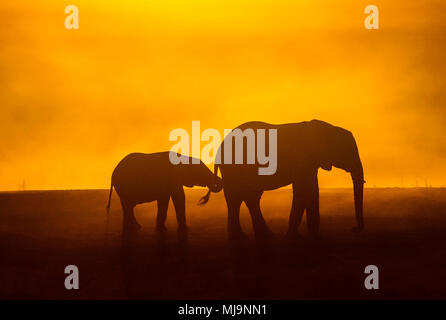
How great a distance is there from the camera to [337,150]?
53.0ft

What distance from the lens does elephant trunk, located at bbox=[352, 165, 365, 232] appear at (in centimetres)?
1548

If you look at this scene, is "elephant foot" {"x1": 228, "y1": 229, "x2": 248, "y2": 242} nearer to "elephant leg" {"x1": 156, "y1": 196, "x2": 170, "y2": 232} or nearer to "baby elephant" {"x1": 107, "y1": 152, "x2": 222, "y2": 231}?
"baby elephant" {"x1": 107, "y1": 152, "x2": 222, "y2": 231}

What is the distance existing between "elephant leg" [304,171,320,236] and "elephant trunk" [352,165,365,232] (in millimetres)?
1173

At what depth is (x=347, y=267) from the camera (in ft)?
41.8

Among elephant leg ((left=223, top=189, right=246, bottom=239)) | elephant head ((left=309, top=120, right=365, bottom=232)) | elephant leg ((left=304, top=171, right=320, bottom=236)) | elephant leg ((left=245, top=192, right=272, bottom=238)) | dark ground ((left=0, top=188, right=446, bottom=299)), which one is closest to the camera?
dark ground ((left=0, top=188, right=446, bottom=299))

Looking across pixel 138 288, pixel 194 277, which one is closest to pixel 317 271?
pixel 194 277

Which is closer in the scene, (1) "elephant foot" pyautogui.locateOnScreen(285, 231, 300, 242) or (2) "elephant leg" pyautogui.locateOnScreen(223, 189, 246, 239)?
(1) "elephant foot" pyautogui.locateOnScreen(285, 231, 300, 242)

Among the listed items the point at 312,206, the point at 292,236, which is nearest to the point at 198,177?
the point at 292,236

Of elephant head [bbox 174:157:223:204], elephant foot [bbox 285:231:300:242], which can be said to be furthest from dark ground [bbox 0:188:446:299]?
elephant head [bbox 174:157:223:204]

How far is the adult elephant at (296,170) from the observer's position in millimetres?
15219

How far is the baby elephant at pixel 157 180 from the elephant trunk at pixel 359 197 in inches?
132

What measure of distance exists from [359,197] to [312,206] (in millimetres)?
1649
